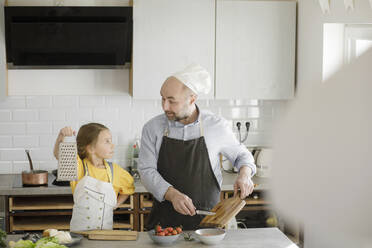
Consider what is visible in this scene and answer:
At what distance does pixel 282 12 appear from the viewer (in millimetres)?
3803

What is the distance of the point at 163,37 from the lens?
145 inches

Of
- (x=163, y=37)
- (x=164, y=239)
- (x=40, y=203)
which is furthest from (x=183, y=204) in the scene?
(x=163, y=37)

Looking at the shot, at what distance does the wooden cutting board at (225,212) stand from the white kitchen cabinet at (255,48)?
68.4 inches

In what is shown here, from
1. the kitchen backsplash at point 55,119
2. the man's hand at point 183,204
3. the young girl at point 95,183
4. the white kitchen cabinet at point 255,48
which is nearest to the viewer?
the man's hand at point 183,204

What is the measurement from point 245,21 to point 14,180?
7.20 ft

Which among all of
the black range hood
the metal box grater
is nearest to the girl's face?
the metal box grater

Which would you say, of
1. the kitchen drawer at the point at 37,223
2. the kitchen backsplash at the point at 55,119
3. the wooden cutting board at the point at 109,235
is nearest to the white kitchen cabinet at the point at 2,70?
the kitchen backsplash at the point at 55,119

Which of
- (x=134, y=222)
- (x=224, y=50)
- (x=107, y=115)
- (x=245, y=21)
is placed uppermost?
(x=245, y=21)

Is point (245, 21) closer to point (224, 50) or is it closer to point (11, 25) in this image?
point (224, 50)

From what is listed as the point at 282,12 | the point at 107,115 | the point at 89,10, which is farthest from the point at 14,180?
the point at 282,12

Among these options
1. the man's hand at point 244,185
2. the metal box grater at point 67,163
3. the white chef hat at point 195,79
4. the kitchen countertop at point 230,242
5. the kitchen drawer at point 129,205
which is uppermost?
the white chef hat at point 195,79

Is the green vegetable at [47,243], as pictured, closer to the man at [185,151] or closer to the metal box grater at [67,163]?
the metal box grater at [67,163]

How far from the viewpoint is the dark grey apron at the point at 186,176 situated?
8.23 feet

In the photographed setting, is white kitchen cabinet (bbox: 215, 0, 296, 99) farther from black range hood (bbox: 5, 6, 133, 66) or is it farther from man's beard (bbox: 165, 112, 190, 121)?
man's beard (bbox: 165, 112, 190, 121)
